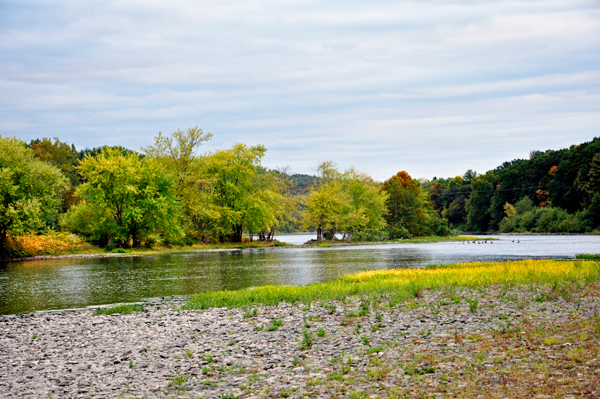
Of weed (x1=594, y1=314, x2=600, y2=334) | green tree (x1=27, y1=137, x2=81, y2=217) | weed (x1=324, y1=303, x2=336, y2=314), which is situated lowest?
weed (x1=324, y1=303, x2=336, y2=314)

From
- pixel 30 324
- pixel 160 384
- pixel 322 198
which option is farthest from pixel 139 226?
pixel 160 384

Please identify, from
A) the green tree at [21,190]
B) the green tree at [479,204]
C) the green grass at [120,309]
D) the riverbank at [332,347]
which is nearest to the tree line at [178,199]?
the green tree at [21,190]

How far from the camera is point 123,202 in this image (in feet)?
193

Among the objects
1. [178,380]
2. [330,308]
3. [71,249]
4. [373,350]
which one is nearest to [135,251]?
[71,249]

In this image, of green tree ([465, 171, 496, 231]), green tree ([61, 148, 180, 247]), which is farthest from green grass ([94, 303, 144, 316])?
green tree ([465, 171, 496, 231])

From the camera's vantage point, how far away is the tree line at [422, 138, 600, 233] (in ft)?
350

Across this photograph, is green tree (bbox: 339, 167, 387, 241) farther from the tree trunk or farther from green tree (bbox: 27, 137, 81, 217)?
green tree (bbox: 27, 137, 81, 217)

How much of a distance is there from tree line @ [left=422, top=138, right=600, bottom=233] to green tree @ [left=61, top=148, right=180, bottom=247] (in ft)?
281

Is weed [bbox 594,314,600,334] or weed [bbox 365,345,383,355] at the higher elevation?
weed [bbox 594,314,600,334]

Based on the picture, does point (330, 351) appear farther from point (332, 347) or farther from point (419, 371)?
point (419, 371)

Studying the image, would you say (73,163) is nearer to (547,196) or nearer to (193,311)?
(193,311)

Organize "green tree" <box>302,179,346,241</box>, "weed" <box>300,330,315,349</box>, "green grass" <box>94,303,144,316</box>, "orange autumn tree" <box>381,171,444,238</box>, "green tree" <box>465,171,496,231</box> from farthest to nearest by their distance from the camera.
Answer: "green tree" <box>465,171,496,231</box> → "orange autumn tree" <box>381,171,444,238</box> → "green tree" <box>302,179,346,241</box> → "green grass" <box>94,303,144,316</box> → "weed" <box>300,330,315,349</box>

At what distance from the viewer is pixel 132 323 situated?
15.6m

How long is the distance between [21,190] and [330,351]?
4811cm
